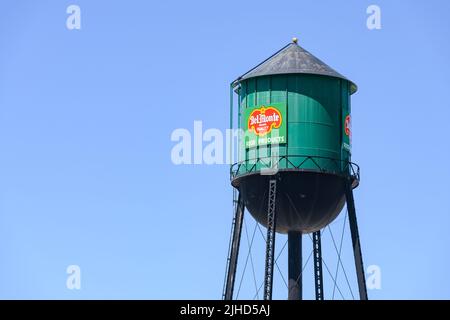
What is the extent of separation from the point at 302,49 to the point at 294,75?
10.1 feet

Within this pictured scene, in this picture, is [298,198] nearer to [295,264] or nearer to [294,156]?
[294,156]

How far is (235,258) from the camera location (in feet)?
228

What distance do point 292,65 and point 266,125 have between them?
10.7 ft

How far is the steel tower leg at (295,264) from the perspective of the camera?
228 feet

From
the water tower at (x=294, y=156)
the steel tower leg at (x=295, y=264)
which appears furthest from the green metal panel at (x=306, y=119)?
the steel tower leg at (x=295, y=264)

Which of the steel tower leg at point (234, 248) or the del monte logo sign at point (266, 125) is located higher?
the del monte logo sign at point (266, 125)

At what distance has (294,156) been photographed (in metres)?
67.1

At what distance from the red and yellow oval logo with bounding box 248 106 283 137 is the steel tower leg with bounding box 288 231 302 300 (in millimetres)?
5233

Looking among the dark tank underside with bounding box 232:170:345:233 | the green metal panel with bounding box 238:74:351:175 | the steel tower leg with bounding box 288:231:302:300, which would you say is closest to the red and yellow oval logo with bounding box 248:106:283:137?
the green metal panel with bounding box 238:74:351:175

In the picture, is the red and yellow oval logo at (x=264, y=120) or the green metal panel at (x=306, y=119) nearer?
the green metal panel at (x=306, y=119)

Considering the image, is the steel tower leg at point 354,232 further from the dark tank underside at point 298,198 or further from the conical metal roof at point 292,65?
the conical metal roof at point 292,65

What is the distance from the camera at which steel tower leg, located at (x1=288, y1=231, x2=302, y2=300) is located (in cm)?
6950

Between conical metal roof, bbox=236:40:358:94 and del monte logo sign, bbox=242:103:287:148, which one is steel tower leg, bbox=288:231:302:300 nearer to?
del monte logo sign, bbox=242:103:287:148
